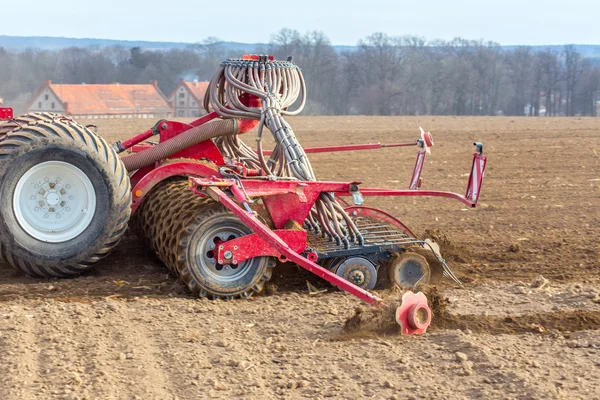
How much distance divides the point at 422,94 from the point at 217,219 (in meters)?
51.8

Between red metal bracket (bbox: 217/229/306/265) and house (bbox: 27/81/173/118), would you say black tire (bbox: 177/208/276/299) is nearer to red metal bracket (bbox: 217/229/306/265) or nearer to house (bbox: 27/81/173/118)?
red metal bracket (bbox: 217/229/306/265)

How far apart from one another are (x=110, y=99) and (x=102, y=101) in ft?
1.60

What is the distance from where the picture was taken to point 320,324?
237 inches

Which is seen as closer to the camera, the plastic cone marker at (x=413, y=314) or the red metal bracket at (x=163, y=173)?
the plastic cone marker at (x=413, y=314)

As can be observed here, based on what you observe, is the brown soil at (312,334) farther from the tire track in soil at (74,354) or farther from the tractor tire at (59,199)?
the tractor tire at (59,199)

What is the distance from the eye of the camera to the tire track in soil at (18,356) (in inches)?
186

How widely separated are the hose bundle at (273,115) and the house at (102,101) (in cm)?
3333

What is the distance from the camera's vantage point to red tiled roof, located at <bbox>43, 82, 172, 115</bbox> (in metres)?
41.3

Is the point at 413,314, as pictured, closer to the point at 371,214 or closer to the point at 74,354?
the point at 74,354

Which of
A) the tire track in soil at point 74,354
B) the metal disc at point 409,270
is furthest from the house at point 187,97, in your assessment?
the tire track in soil at point 74,354

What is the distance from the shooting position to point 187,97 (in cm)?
5112

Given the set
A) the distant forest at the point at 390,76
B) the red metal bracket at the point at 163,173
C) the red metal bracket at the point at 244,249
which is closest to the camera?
the red metal bracket at the point at 244,249

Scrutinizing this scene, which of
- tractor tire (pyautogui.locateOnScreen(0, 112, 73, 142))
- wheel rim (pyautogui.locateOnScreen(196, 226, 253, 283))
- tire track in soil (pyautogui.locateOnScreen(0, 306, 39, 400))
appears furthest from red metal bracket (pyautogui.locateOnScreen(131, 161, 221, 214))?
tire track in soil (pyautogui.locateOnScreen(0, 306, 39, 400))

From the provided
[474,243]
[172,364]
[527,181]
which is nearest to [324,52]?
[527,181]
